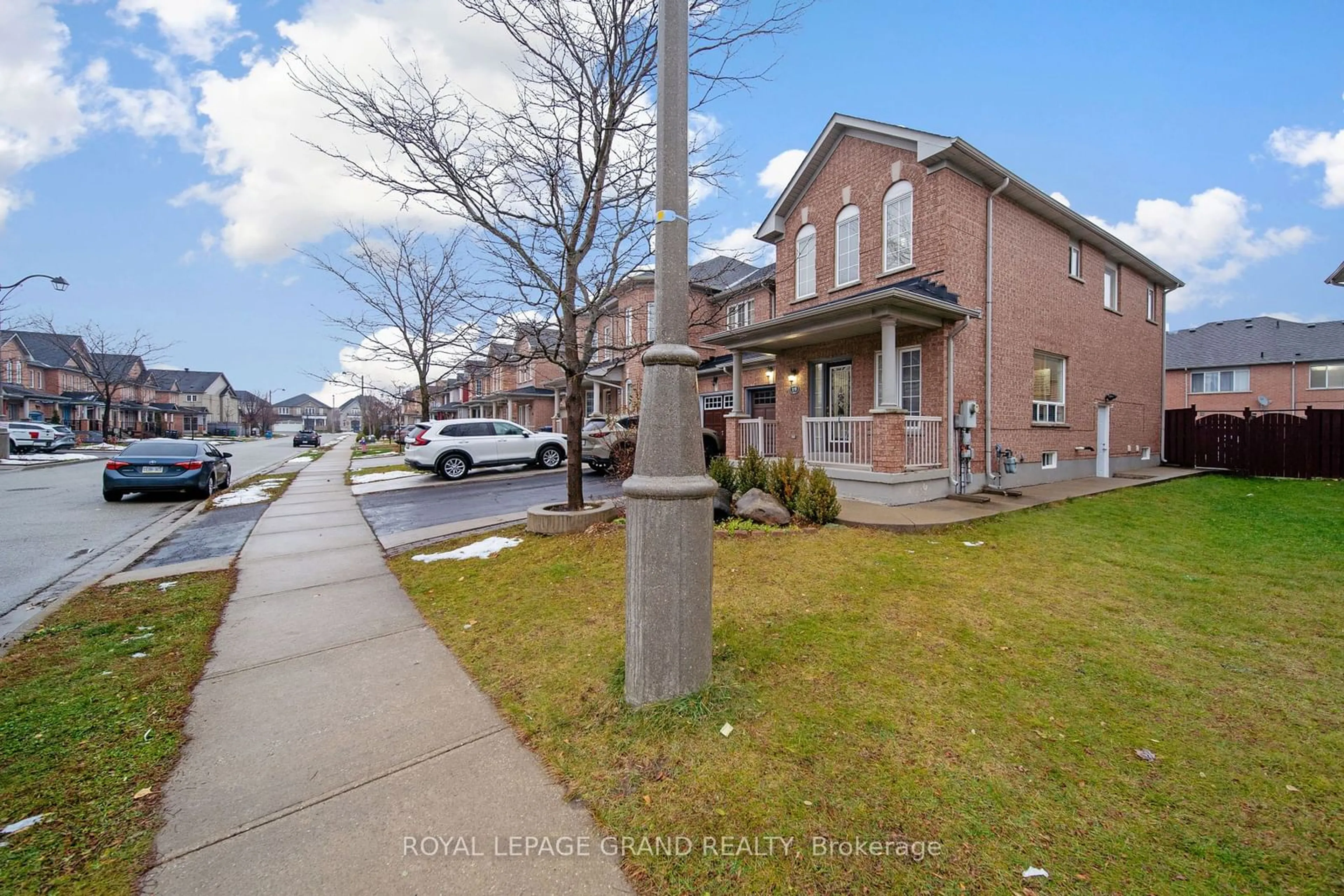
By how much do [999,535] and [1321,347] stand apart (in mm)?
37166

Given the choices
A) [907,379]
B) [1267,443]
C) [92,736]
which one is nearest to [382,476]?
[92,736]

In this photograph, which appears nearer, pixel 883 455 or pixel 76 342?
pixel 883 455

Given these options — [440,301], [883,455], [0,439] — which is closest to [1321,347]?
[883,455]

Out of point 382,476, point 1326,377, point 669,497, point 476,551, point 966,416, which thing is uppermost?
point 1326,377

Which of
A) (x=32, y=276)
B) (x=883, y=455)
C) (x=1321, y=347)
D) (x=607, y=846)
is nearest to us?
(x=607, y=846)

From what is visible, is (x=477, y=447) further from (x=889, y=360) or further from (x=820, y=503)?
(x=889, y=360)

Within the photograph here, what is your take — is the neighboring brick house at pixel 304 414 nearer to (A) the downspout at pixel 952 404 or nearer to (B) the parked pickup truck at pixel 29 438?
(B) the parked pickup truck at pixel 29 438

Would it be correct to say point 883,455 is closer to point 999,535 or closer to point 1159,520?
point 999,535

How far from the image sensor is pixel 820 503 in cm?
759

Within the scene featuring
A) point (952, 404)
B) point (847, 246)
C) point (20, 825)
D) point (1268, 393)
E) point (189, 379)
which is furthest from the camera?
point (189, 379)

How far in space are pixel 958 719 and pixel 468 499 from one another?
10.4 m

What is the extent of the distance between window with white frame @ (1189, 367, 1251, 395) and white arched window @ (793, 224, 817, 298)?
3338 cm

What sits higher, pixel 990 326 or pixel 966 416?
pixel 990 326

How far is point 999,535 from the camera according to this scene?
281 inches
